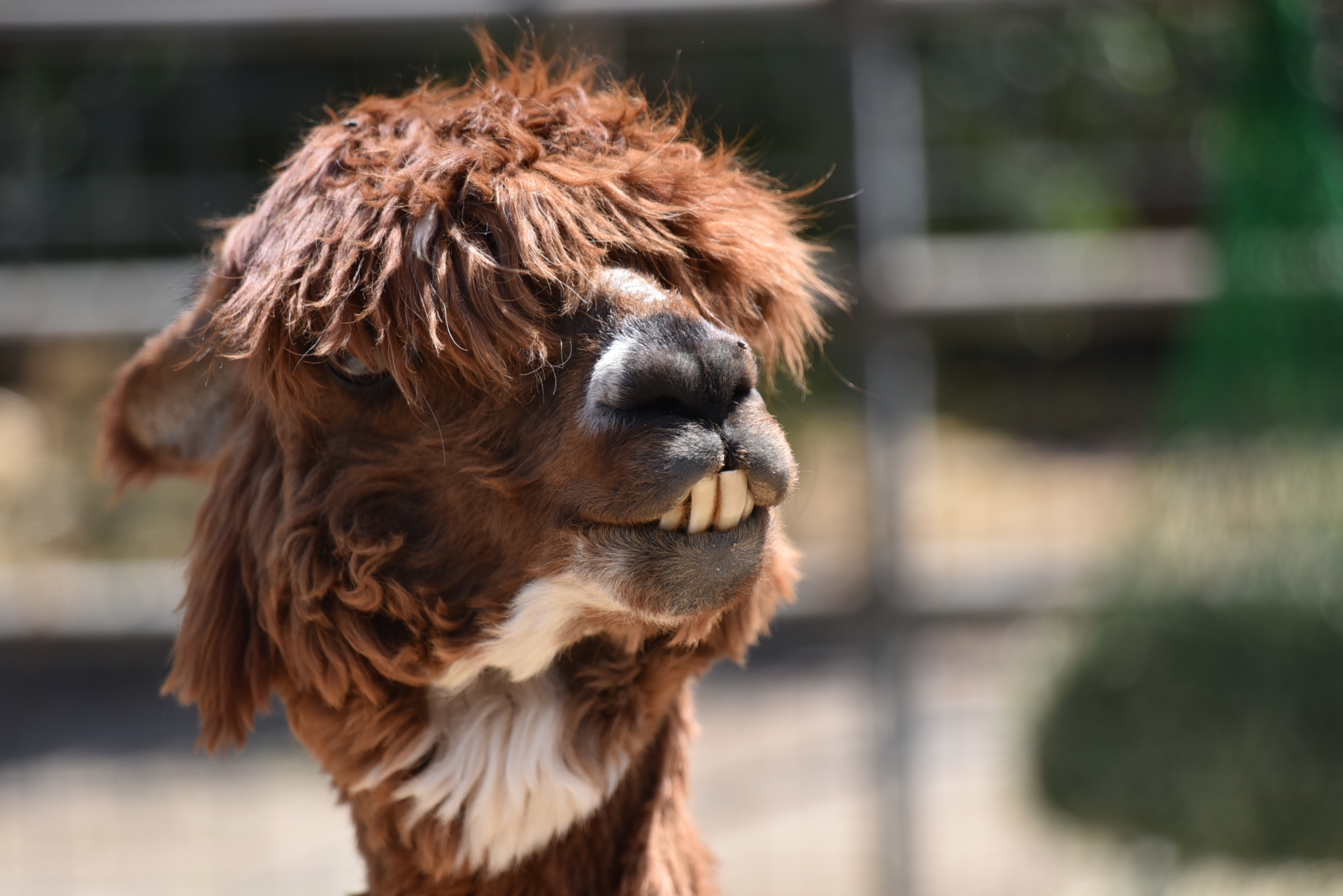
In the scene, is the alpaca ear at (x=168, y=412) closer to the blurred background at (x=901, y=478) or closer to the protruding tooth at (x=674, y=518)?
the blurred background at (x=901, y=478)

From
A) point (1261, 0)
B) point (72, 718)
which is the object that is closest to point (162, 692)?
point (1261, 0)

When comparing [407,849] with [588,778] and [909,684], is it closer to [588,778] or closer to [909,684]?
[588,778]

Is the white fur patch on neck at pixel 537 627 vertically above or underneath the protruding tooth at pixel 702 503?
underneath

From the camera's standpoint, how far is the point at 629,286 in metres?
1.27

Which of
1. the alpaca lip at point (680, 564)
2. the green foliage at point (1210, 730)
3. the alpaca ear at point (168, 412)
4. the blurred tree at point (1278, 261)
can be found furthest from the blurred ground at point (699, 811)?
the alpaca lip at point (680, 564)

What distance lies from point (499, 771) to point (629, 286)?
53 cm

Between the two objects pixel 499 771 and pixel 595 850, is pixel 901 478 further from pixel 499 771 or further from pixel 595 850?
pixel 499 771

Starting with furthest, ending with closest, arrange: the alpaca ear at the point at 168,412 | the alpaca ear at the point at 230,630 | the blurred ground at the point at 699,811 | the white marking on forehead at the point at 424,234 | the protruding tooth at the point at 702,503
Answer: the blurred ground at the point at 699,811 < the alpaca ear at the point at 168,412 < the alpaca ear at the point at 230,630 < the white marking on forehead at the point at 424,234 < the protruding tooth at the point at 702,503

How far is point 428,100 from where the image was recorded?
1.48 metres

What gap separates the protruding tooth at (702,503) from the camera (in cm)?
117

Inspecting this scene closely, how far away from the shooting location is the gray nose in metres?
1.17

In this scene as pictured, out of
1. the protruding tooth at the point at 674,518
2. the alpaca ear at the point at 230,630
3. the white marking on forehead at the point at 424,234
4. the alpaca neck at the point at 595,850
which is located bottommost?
the alpaca neck at the point at 595,850

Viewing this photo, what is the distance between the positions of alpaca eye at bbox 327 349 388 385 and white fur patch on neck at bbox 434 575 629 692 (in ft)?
0.93

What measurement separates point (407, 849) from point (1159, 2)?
2.78 metres
